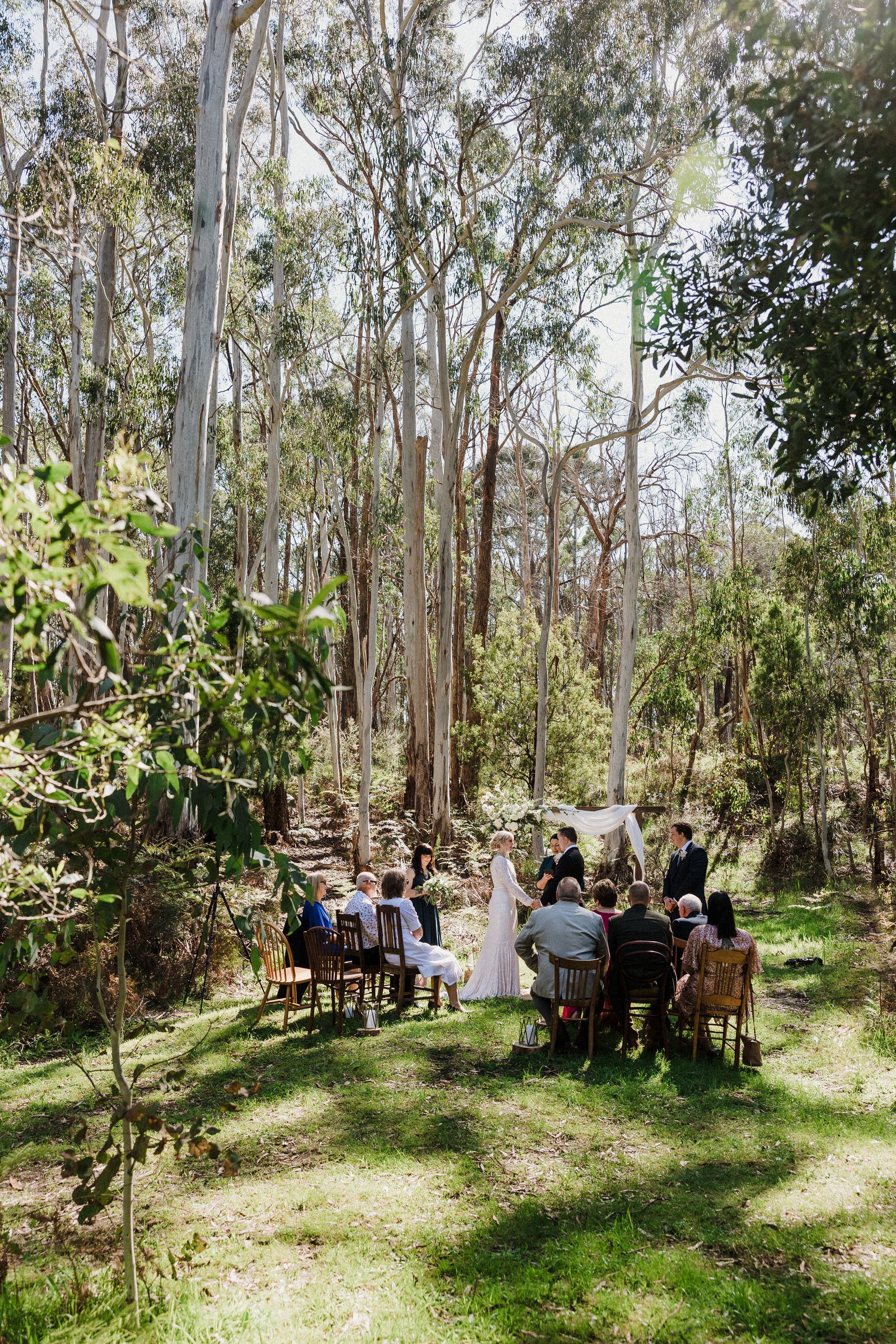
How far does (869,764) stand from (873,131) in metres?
15.0

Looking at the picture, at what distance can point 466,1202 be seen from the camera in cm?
439

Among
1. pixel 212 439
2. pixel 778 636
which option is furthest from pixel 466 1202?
pixel 778 636

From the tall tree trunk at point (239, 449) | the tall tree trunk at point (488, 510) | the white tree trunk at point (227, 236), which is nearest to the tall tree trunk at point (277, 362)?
the tall tree trunk at point (239, 449)

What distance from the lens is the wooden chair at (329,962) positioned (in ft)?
23.2

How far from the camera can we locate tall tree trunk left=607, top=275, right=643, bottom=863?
51.3ft

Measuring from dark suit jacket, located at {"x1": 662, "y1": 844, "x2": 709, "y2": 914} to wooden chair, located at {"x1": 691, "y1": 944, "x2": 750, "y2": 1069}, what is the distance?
5.91ft

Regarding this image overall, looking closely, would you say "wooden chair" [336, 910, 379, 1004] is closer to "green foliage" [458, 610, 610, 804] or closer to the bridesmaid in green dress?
the bridesmaid in green dress

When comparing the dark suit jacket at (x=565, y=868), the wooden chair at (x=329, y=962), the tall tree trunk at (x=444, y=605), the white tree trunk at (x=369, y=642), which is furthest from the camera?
the tall tree trunk at (x=444, y=605)

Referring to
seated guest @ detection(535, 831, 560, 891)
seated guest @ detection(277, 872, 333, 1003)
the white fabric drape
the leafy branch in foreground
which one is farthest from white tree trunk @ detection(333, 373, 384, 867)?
the leafy branch in foreground

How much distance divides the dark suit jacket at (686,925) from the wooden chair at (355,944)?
2.30 m

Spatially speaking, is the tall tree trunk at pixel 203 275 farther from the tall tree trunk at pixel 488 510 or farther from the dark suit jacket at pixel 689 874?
the tall tree trunk at pixel 488 510

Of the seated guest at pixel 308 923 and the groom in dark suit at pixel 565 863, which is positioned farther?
the groom in dark suit at pixel 565 863

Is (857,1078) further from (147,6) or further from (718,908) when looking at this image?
(147,6)

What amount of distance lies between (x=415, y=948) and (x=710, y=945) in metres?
2.31
